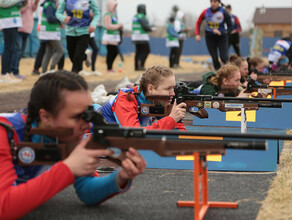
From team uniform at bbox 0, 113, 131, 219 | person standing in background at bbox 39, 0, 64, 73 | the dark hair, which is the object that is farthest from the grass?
person standing in background at bbox 39, 0, 64, 73

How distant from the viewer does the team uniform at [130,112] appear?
4707 millimetres

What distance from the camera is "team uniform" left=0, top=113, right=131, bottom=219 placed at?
260 cm

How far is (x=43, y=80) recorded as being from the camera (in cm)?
283

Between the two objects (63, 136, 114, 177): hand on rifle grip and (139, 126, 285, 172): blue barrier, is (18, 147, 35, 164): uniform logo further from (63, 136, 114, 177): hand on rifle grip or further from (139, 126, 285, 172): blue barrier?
(139, 126, 285, 172): blue barrier

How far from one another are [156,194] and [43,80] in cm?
115

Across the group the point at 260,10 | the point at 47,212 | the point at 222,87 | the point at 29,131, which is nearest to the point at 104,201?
the point at 47,212

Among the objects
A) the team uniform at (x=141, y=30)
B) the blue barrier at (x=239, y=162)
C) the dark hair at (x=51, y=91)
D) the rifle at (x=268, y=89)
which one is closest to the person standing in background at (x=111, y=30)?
the team uniform at (x=141, y=30)

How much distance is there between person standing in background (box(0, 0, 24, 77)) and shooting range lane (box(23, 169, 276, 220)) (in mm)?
6907

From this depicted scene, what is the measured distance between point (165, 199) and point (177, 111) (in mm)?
1568

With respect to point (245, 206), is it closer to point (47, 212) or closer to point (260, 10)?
point (47, 212)

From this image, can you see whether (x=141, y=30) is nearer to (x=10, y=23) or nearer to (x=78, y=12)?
(x=78, y=12)

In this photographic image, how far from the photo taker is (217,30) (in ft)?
37.4

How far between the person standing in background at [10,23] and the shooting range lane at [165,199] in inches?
272

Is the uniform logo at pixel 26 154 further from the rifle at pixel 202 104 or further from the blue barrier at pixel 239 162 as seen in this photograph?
the rifle at pixel 202 104
